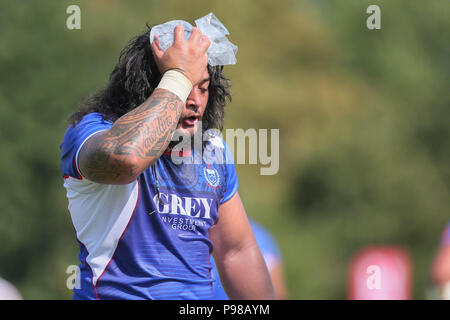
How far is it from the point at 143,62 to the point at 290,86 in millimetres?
20810

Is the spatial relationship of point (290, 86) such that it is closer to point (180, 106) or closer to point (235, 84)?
point (235, 84)

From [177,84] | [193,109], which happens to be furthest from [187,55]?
[193,109]

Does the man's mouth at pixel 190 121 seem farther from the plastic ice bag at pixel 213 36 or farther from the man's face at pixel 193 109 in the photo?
the plastic ice bag at pixel 213 36

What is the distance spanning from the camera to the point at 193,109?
10.5 ft

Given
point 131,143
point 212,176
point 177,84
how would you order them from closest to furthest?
1. point 131,143
2. point 177,84
3. point 212,176

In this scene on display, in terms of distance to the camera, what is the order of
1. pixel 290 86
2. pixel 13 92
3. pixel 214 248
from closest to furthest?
pixel 214 248 → pixel 13 92 → pixel 290 86

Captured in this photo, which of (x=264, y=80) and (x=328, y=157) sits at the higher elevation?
(x=264, y=80)

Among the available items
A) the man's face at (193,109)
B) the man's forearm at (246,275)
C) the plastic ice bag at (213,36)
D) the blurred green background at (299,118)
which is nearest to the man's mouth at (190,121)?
the man's face at (193,109)

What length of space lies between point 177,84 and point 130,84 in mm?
449

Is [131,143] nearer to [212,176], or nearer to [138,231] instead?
[138,231]

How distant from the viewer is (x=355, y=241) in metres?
17.9

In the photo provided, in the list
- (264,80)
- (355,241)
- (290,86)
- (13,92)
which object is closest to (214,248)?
(13,92)

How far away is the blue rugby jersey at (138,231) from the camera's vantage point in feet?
9.67

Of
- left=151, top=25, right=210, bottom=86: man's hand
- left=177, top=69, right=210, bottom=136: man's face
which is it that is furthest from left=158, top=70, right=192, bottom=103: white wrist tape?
left=177, top=69, right=210, bottom=136: man's face
